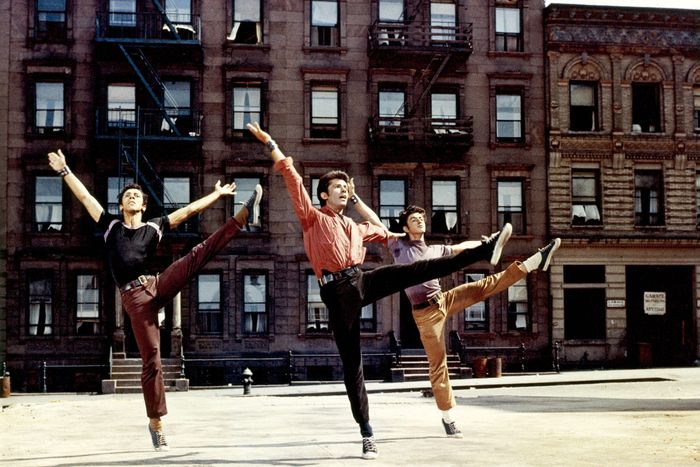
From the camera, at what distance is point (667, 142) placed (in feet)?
121

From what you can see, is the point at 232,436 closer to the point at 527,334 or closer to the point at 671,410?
the point at 671,410

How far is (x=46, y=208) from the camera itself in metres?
34.1

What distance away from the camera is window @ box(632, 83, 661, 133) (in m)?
37.1

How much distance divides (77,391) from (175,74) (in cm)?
1086

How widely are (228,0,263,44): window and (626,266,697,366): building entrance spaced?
51.0ft

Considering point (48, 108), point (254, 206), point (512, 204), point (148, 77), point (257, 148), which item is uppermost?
point (148, 77)

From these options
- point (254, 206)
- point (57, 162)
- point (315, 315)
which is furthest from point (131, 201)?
point (315, 315)

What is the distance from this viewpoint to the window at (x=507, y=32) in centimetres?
3653

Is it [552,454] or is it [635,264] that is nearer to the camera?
[552,454]

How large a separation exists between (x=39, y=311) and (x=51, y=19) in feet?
31.9

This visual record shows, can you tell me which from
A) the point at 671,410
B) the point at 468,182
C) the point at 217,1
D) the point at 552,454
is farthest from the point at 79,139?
the point at 552,454

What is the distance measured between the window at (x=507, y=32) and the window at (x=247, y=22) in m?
8.44

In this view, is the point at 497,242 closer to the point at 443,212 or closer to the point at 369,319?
the point at 369,319

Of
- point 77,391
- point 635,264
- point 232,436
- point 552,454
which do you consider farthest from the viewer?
point 635,264
